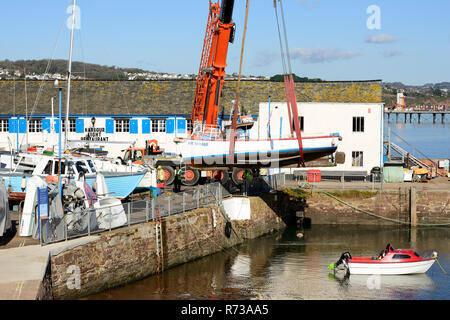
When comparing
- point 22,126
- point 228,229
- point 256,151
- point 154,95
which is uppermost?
point 154,95

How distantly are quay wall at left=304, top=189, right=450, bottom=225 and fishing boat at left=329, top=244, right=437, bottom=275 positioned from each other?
9740 millimetres

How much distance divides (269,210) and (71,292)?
1547cm

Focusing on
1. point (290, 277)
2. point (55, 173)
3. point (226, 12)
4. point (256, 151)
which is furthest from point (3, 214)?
point (226, 12)

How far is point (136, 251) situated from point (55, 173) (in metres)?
7.52

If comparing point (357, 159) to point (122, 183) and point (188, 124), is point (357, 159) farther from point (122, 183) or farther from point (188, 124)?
point (122, 183)

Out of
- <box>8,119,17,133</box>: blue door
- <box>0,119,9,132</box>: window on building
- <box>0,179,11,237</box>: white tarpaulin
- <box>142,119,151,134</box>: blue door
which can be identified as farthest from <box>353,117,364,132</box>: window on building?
<box>0,179,11,237</box>: white tarpaulin

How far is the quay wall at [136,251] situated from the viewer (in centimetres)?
1998

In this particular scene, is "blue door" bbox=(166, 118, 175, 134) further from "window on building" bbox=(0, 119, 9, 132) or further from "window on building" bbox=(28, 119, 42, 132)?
"window on building" bbox=(0, 119, 9, 132)

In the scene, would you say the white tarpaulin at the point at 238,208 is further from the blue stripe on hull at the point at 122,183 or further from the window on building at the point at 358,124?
the window on building at the point at 358,124

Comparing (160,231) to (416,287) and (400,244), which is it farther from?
(400,244)

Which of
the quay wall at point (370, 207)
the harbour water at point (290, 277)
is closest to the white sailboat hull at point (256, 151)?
the harbour water at point (290, 277)

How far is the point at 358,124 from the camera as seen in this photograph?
45125mm

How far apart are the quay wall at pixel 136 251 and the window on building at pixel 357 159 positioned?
15080 mm
